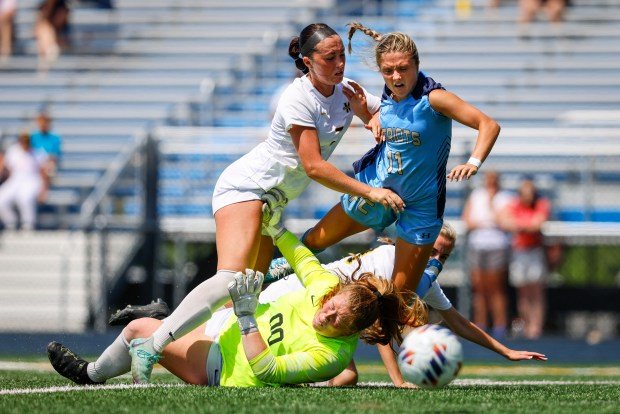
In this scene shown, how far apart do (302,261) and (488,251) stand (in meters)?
6.28

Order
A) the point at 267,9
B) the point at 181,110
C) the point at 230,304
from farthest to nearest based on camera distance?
1. the point at 267,9
2. the point at 181,110
3. the point at 230,304

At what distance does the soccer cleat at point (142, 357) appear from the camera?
5941 millimetres

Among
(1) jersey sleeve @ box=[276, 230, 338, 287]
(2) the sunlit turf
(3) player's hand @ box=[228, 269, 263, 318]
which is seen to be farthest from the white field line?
(1) jersey sleeve @ box=[276, 230, 338, 287]

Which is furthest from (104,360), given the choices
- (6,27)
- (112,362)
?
(6,27)

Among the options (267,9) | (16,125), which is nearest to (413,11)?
(267,9)

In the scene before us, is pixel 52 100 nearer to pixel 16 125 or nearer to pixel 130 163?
pixel 16 125

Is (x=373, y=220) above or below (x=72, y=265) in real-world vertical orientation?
above

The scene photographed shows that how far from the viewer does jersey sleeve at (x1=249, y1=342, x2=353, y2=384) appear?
18.7 ft

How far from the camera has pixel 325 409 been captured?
193 inches

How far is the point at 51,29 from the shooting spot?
59.6 feet

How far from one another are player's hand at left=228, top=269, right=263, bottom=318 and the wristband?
19 millimetres

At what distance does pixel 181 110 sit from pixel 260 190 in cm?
975

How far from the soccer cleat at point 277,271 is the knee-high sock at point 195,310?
858 mm

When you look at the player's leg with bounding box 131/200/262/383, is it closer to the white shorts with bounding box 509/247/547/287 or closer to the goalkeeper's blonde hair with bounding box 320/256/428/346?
A: the goalkeeper's blonde hair with bounding box 320/256/428/346
